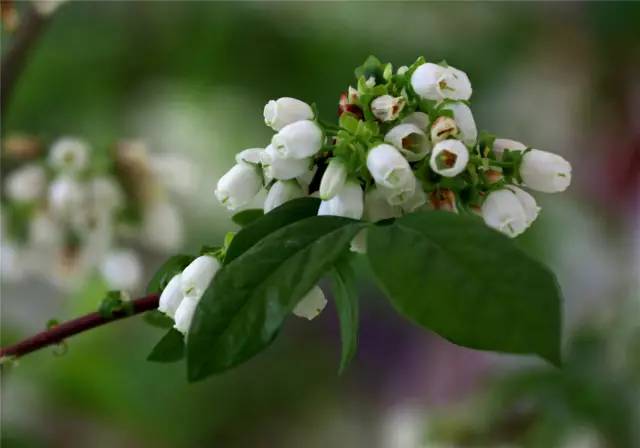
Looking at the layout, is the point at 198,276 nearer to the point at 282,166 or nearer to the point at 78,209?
the point at 282,166

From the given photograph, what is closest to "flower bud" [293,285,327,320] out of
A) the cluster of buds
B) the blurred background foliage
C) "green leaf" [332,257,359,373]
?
"green leaf" [332,257,359,373]

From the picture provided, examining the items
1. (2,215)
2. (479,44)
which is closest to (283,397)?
(479,44)

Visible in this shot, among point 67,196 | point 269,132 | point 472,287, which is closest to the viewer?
point 472,287

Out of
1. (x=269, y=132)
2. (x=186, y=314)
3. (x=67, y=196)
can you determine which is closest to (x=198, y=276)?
(x=186, y=314)

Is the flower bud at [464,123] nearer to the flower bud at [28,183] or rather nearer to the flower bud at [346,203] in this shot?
the flower bud at [346,203]

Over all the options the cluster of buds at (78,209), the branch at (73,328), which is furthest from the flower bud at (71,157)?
the branch at (73,328)

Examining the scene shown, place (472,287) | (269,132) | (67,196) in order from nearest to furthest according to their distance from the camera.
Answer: (472,287)
(67,196)
(269,132)

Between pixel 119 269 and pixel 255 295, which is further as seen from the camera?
pixel 119 269

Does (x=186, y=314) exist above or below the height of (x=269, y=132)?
above
